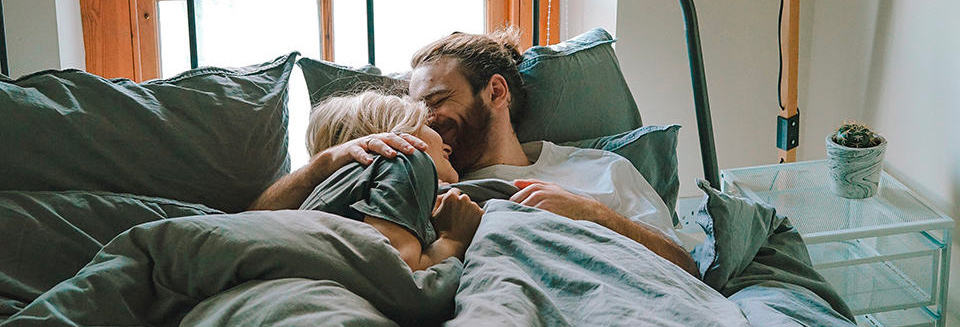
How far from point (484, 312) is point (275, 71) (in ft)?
2.70

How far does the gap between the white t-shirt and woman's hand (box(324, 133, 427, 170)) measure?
32 cm

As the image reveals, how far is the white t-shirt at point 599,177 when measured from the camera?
5.65 ft

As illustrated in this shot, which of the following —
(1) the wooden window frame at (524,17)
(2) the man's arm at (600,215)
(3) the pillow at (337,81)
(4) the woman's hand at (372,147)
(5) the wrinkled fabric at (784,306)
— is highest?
(1) the wooden window frame at (524,17)

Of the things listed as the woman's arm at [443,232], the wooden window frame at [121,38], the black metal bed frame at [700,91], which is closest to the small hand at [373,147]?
the woman's arm at [443,232]

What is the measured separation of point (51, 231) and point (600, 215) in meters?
0.83

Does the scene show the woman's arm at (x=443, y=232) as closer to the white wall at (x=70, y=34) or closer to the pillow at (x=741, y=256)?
the pillow at (x=741, y=256)

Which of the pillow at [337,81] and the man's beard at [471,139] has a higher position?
the pillow at [337,81]

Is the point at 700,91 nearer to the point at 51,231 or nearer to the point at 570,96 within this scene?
the point at 570,96

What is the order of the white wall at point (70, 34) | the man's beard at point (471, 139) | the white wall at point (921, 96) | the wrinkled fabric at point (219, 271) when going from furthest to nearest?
1. the white wall at point (70, 34)
2. the white wall at point (921, 96)
3. the man's beard at point (471, 139)
4. the wrinkled fabric at point (219, 271)

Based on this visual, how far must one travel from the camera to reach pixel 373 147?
1.45 metres

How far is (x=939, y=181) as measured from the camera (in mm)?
2223

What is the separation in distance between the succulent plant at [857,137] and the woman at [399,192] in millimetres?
1039

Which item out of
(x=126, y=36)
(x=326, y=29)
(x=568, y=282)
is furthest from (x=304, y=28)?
(x=568, y=282)

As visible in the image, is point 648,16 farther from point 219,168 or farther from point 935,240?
point 219,168
